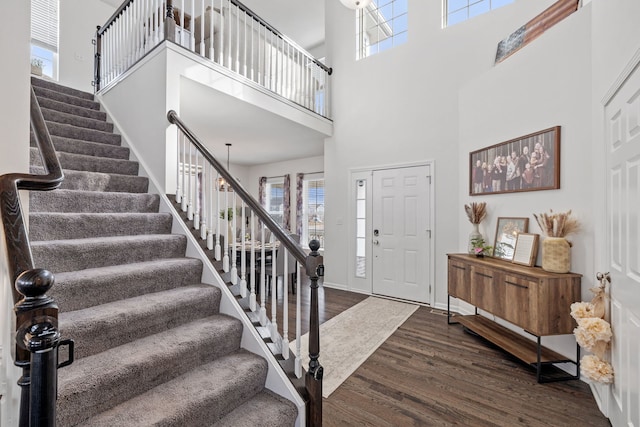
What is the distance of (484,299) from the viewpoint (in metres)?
2.85

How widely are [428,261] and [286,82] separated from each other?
344 centimetres

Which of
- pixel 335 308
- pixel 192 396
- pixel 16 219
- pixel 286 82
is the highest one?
pixel 286 82

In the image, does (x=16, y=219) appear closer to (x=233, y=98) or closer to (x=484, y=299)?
(x=233, y=98)

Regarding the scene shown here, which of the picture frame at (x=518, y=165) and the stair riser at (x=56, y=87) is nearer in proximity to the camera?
the picture frame at (x=518, y=165)

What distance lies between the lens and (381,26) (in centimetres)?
470

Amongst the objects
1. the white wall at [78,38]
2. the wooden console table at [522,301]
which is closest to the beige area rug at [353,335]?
the wooden console table at [522,301]

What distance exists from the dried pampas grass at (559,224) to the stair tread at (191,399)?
2.57 meters

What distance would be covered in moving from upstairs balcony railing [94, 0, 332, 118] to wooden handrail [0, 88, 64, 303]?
84.0 inches

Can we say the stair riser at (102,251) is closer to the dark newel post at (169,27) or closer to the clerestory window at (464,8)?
the dark newel post at (169,27)

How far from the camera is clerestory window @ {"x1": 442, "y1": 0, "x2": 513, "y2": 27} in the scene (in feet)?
12.1

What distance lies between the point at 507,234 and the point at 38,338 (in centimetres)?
352

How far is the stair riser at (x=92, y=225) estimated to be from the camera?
2.02 m

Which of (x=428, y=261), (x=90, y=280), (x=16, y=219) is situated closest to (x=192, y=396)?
(x=90, y=280)

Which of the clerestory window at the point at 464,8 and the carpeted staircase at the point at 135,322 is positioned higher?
the clerestory window at the point at 464,8
